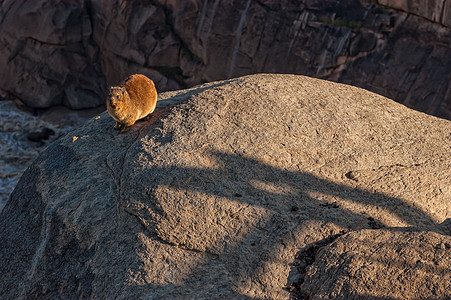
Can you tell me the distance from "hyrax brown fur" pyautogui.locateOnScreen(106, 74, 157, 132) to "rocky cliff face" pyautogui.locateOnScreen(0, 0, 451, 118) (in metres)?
9.14

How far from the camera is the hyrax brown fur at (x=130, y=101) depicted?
4.65m

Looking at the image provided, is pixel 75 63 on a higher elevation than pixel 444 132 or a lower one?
lower

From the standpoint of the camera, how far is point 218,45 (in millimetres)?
14852

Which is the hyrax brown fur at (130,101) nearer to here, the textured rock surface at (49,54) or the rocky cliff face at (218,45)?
the rocky cliff face at (218,45)

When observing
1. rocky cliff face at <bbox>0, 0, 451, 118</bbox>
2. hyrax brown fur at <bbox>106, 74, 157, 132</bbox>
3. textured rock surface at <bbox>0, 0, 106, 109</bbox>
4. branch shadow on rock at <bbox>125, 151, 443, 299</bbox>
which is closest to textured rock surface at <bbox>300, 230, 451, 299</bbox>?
branch shadow on rock at <bbox>125, 151, 443, 299</bbox>

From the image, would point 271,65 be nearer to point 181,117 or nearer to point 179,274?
point 181,117

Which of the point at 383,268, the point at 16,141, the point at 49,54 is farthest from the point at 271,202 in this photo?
the point at 49,54

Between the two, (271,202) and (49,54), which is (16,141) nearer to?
(49,54)

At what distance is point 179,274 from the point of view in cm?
338

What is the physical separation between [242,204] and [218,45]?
38.5 ft

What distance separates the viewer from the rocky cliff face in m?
12.1

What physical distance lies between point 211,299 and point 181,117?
2.03 m

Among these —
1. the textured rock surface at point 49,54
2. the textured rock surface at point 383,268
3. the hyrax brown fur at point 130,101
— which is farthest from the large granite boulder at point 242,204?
the textured rock surface at point 49,54

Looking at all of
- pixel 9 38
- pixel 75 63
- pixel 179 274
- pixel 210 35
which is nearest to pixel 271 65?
pixel 210 35
